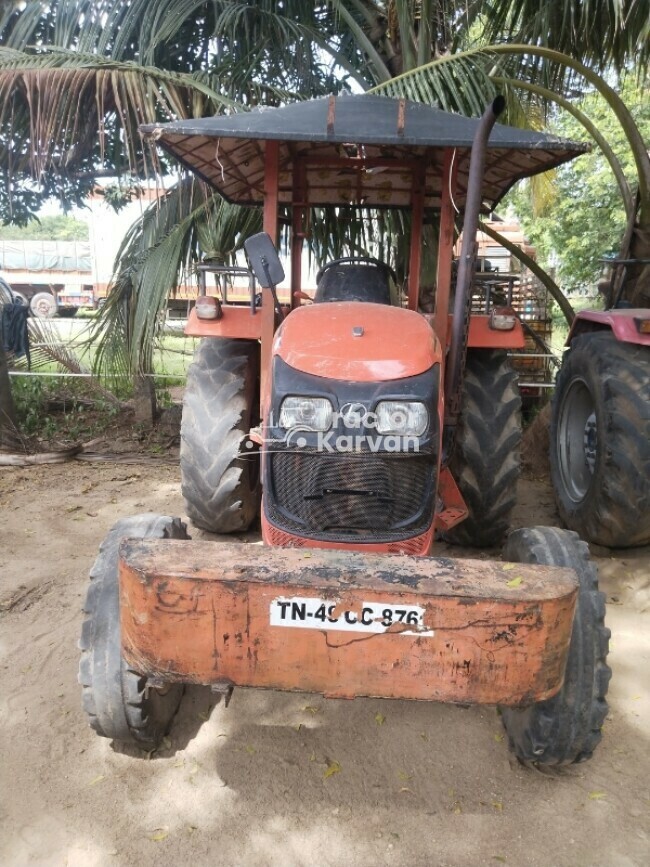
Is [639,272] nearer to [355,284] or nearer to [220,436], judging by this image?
[355,284]

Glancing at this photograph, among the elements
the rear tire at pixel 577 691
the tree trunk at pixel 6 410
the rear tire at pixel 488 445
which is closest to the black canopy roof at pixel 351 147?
the rear tire at pixel 488 445

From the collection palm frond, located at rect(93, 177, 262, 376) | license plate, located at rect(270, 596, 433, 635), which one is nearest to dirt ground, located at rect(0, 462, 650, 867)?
license plate, located at rect(270, 596, 433, 635)

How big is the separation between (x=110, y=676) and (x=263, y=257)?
154cm

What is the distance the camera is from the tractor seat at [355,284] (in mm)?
3366

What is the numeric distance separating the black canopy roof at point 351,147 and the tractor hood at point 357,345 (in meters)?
0.77

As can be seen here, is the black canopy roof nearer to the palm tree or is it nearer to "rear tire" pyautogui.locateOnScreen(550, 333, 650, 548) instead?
the palm tree

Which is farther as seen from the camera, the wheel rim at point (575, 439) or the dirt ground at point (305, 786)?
the wheel rim at point (575, 439)

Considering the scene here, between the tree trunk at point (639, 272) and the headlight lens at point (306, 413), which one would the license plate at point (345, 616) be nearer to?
the headlight lens at point (306, 413)

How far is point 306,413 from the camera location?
7.80 ft

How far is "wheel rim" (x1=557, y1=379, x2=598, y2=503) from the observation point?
436cm

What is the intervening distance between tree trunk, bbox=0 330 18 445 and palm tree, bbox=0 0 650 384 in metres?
1.00

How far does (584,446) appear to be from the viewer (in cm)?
436

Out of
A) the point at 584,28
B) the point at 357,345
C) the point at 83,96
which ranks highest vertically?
the point at 584,28

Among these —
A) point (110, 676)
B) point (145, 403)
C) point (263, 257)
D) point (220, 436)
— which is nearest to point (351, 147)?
point (263, 257)
